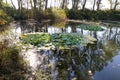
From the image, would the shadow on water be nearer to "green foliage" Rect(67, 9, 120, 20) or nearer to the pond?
the pond

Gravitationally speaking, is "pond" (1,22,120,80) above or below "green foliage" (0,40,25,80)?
below

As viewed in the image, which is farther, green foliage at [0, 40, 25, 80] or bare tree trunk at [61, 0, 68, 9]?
bare tree trunk at [61, 0, 68, 9]

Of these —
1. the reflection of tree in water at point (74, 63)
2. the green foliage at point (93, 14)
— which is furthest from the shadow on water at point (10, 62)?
the green foliage at point (93, 14)

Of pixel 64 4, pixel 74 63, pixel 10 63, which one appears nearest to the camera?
pixel 10 63

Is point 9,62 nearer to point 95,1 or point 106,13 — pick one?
point 106,13

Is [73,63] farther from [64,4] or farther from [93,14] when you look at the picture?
[64,4]

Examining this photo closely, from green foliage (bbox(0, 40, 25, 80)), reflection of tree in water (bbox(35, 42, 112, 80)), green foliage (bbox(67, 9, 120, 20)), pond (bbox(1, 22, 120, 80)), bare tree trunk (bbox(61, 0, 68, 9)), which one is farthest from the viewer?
bare tree trunk (bbox(61, 0, 68, 9))

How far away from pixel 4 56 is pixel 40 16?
2420 centimetres

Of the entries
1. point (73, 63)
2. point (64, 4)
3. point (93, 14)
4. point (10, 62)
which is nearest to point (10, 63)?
point (10, 62)

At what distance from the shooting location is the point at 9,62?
7027 millimetres

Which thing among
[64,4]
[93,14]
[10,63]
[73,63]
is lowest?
[93,14]

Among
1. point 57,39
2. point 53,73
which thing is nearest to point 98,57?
point 53,73

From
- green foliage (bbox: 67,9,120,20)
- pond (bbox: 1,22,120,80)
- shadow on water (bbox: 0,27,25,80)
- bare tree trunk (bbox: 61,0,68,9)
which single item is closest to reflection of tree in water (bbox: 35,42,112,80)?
pond (bbox: 1,22,120,80)

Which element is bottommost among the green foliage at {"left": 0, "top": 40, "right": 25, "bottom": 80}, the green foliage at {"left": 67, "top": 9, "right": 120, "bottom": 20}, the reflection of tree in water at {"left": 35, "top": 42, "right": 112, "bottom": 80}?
the green foliage at {"left": 67, "top": 9, "right": 120, "bottom": 20}
